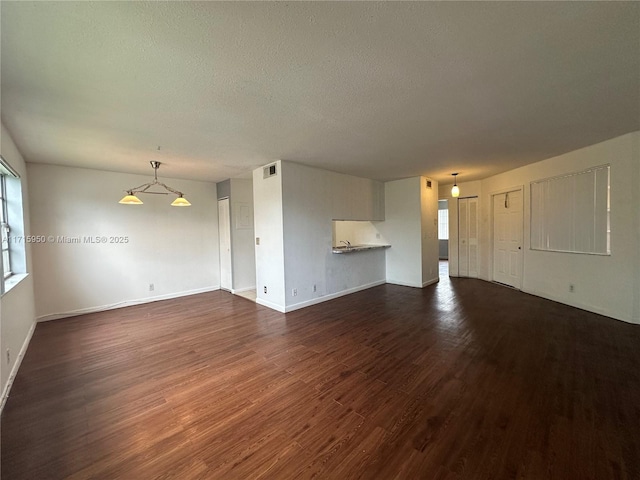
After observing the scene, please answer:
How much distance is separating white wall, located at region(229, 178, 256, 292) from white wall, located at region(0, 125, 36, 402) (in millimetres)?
3091

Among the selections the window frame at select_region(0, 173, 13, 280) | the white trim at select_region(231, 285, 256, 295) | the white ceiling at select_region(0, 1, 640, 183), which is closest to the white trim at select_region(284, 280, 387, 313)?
the white trim at select_region(231, 285, 256, 295)

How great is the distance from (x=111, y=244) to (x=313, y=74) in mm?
5049

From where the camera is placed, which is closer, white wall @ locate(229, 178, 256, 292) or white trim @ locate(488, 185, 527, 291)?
white trim @ locate(488, 185, 527, 291)

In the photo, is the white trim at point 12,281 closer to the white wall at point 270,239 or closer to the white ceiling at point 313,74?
the white ceiling at point 313,74

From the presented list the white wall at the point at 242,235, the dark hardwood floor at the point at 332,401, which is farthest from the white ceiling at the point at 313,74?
the dark hardwood floor at the point at 332,401

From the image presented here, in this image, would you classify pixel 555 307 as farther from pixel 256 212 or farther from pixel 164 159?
pixel 164 159

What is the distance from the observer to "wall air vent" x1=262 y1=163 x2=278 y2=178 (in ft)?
14.2

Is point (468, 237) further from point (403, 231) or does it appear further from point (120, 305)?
point (120, 305)

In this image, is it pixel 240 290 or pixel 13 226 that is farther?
pixel 240 290

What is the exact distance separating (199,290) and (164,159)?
317 cm

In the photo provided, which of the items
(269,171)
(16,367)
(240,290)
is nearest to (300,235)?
(269,171)

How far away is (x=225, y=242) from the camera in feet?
19.6

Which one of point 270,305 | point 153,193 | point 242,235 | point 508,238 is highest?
point 153,193

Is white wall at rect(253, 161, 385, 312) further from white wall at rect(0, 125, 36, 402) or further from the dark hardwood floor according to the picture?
white wall at rect(0, 125, 36, 402)
